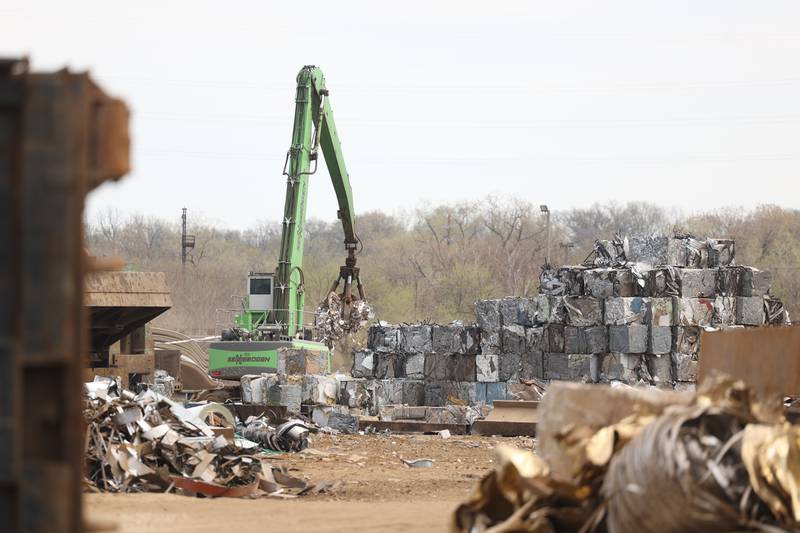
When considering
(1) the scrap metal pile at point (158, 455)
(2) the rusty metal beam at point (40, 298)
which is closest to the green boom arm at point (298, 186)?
(1) the scrap metal pile at point (158, 455)

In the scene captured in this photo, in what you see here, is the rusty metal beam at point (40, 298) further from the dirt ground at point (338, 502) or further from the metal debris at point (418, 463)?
the metal debris at point (418, 463)

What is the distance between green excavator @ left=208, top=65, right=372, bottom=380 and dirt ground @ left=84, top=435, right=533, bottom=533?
9.60 meters

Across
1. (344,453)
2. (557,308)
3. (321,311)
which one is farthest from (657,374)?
(321,311)

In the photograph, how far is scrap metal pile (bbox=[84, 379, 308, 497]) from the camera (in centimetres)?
1011

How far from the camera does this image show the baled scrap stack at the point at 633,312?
22.2 meters

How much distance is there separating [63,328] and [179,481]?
302 inches

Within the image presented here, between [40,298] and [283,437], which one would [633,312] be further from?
[40,298]

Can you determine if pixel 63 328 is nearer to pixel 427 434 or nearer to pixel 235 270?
pixel 427 434

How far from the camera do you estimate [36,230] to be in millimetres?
2744

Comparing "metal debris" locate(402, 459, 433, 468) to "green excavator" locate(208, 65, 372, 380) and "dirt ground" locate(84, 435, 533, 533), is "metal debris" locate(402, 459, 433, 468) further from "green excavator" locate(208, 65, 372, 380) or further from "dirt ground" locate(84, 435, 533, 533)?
"green excavator" locate(208, 65, 372, 380)

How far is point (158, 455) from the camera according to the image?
1082cm

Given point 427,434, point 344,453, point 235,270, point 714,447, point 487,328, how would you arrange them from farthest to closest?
point 235,270, point 487,328, point 427,434, point 344,453, point 714,447

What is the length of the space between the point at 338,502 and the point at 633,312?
13508mm

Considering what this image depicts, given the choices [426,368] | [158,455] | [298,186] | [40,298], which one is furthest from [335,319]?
[40,298]
